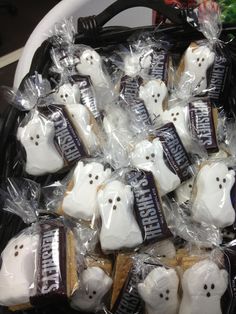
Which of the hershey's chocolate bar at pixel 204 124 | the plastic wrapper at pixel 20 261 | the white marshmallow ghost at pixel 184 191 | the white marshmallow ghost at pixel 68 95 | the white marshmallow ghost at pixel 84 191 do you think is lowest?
the white marshmallow ghost at pixel 184 191

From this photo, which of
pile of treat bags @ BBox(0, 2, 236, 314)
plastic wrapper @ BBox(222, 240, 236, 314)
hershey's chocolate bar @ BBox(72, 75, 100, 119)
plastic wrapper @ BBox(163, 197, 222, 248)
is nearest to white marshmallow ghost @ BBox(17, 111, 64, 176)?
pile of treat bags @ BBox(0, 2, 236, 314)

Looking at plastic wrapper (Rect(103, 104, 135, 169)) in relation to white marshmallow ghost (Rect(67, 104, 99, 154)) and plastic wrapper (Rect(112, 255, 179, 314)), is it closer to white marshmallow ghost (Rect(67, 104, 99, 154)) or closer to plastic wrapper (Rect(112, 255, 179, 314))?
white marshmallow ghost (Rect(67, 104, 99, 154))

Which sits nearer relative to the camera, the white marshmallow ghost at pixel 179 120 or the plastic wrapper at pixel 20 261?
the plastic wrapper at pixel 20 261

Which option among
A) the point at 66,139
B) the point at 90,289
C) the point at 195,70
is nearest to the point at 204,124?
the point at 195,70

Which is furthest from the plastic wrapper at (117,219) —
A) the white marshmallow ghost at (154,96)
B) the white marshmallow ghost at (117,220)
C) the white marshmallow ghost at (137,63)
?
the white marshmallow ghost at (137,63)

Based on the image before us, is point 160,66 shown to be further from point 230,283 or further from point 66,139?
point 230,283

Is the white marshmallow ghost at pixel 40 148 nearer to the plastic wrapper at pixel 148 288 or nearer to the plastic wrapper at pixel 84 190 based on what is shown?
the plastic wrapper at pixel 84 190

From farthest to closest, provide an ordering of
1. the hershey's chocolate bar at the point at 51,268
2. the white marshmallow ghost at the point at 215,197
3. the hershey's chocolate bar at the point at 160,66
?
the hershey's chocolate bar at the point at 160,66 < the white marshmallow ghost at the point at 215,197 < the hershey's chocolate bar at the point at 51,268
